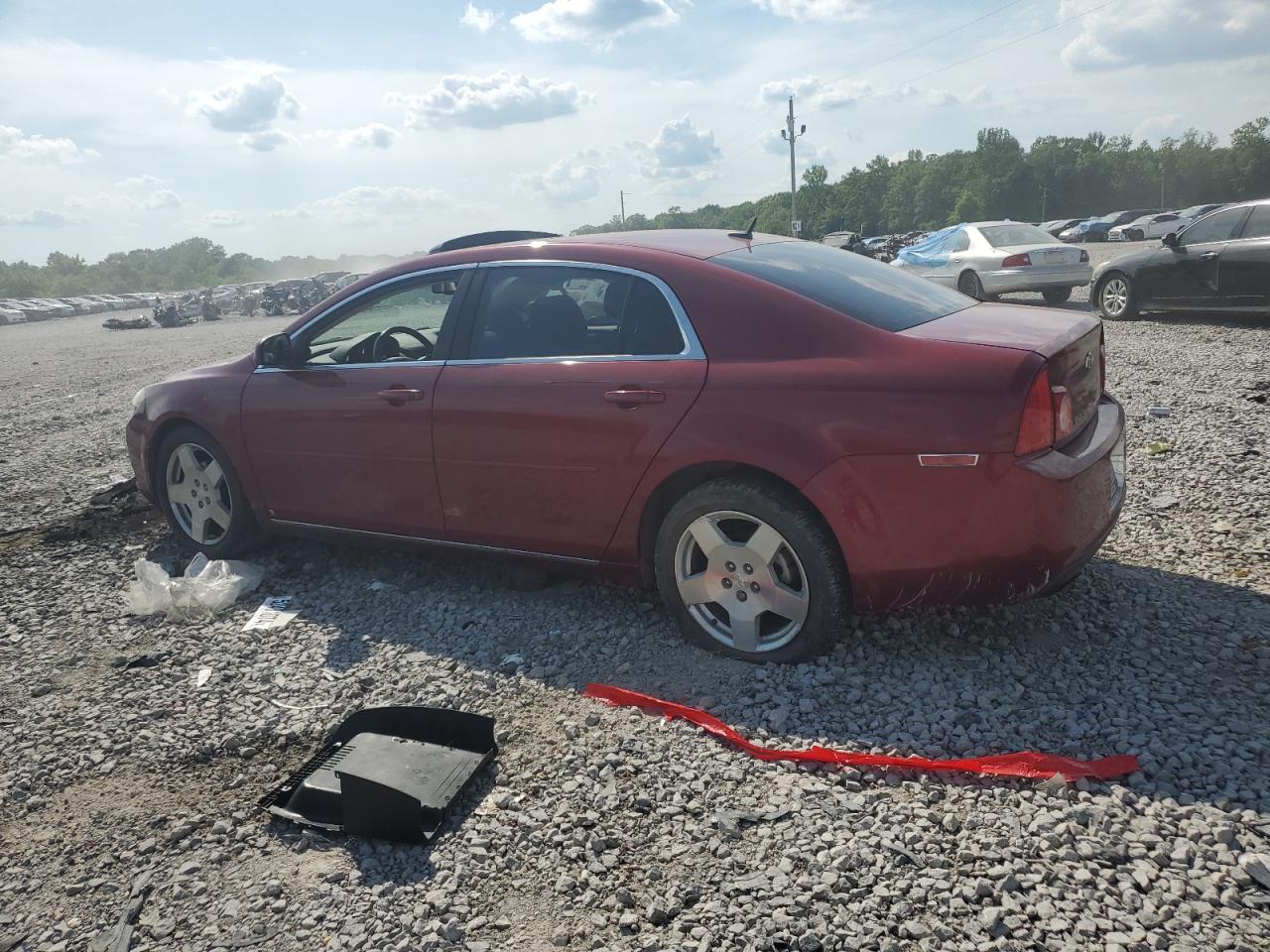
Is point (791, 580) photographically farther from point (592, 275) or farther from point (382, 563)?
point (382, 563)

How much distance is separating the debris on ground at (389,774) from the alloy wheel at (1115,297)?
11752 mm

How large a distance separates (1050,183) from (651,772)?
391 ft

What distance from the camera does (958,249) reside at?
14438 mm

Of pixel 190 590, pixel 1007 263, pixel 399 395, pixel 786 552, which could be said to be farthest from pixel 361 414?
pixel 1007 263

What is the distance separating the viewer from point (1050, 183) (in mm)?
106438

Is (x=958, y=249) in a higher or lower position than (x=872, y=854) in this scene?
higher

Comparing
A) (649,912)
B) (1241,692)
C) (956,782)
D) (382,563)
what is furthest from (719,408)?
(382,563)

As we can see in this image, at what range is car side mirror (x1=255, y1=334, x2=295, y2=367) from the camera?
4.79m

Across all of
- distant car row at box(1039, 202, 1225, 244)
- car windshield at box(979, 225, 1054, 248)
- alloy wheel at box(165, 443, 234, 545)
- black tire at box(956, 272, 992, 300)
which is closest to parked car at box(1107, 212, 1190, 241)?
distant car row at box(1039, 202, 1225, 244)

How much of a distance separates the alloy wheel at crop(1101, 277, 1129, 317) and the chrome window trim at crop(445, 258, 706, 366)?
10.5 meters

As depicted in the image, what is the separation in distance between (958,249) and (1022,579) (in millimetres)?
12445

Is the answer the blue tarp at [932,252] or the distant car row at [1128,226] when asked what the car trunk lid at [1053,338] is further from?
the distant car row at [1128,226]

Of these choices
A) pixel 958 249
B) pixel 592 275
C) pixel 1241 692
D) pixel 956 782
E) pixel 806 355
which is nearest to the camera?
pixel 956 782

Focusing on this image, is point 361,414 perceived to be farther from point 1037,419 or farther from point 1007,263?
point 1007,263
